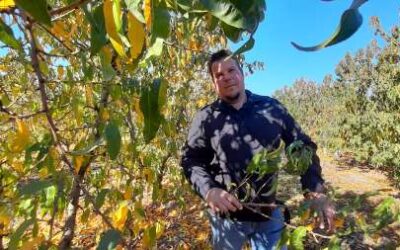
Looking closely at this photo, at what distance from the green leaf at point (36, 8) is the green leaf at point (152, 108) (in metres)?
0.30

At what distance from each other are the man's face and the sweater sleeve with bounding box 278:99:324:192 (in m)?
0.25

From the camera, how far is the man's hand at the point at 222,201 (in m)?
1.49

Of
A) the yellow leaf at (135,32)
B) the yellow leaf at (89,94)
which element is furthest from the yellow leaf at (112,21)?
the yellow leaf at (89,94)

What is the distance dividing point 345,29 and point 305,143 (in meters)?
1.84

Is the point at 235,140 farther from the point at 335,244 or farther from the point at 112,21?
the point at 112,21

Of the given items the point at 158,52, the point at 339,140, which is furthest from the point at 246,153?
the point at 339,140

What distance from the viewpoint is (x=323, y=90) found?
30.1 m

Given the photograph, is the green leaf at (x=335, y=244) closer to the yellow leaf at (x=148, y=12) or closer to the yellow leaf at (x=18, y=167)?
the yellow leaf at (x=148, y=12)

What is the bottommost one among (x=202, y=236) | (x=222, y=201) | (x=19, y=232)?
(x=202, y=236)

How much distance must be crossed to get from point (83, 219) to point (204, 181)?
1.86 ft

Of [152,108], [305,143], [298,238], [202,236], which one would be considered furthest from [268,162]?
[202,236]

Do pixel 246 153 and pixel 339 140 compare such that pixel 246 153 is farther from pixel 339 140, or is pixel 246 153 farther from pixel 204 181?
pixel 339 140

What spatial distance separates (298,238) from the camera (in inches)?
38.4

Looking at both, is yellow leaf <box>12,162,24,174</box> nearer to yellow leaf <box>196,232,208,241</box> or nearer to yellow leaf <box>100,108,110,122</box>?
yellow leaf <box>100,108,110,122</box>
